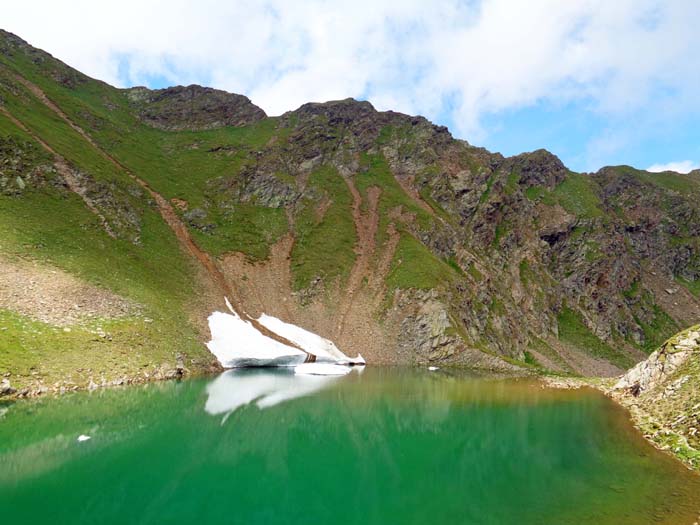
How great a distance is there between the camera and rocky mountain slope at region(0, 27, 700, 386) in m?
59.8

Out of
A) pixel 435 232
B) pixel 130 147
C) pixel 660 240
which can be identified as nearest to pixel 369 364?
pixel 435 232

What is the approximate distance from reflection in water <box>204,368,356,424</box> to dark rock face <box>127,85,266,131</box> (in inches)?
4200

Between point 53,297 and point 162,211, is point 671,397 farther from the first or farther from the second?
point 162,211

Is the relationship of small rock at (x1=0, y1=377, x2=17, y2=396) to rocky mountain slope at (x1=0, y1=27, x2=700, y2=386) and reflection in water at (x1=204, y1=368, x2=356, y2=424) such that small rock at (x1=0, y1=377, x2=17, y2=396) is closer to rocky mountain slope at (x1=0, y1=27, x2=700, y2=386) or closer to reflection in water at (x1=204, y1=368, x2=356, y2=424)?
rocky mountain slope at (x1=0, y1=27, x2=700, y2=386)

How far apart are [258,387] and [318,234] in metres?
58.4

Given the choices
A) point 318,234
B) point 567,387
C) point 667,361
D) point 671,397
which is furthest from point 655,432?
point 318,234

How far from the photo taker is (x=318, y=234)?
337 ft

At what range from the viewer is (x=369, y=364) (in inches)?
2884

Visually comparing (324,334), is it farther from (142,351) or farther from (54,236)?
(54,236)

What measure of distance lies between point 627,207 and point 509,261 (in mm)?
89843

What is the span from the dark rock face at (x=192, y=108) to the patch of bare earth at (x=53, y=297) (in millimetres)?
98532

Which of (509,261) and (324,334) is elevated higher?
(509,261)

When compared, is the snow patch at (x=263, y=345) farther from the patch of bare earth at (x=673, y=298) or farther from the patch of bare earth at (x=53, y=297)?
the patch of bare earth at (x=673, y=298)

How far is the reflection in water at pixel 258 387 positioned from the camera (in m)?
39.1
